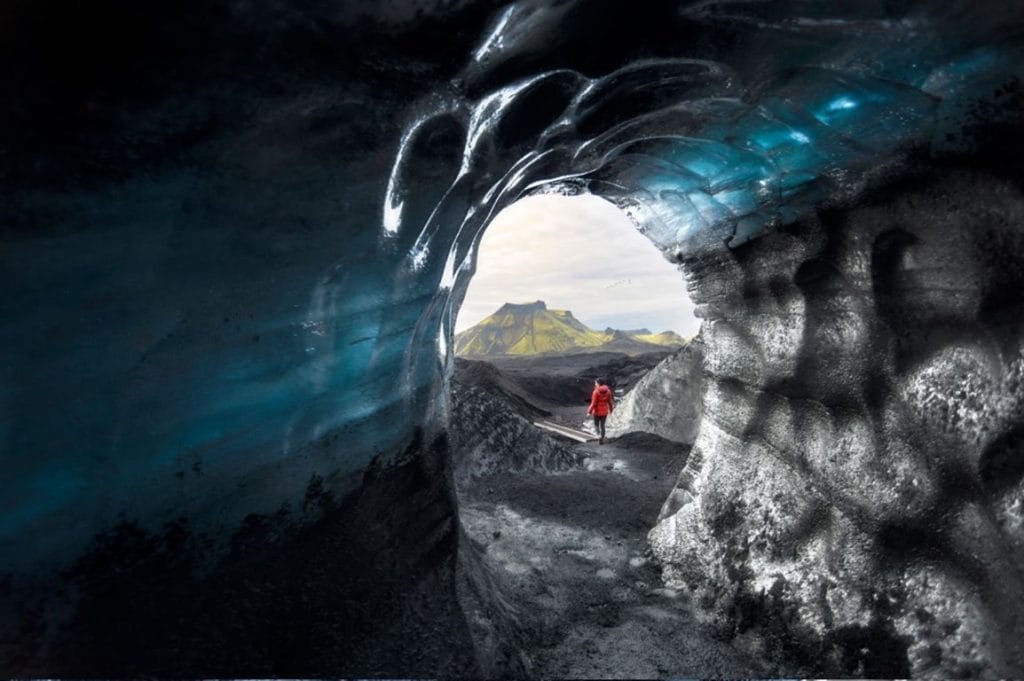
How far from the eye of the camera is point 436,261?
8.21 feet

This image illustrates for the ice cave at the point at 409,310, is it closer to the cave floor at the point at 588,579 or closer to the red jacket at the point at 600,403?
the cave floor at the point at 588,579

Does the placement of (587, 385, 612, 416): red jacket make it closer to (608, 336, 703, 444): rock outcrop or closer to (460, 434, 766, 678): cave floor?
(608, 336, 703, 444): rock outcrop

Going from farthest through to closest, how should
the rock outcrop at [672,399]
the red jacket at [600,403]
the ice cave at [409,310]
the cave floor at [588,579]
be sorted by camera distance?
the red jacket at [600,403]
the rock outcrop at [672,399]
the cave floor at [588,579]
the ice cave at [409,310]

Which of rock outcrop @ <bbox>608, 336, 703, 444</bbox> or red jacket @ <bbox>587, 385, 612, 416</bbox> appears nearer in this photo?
rock outcrop @ <bbox>608, 336, 703, 444</bbox>

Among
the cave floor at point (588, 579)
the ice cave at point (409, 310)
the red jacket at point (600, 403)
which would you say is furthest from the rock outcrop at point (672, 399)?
the ice cave at point (409, 310)

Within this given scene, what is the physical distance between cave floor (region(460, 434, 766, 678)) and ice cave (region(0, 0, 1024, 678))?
150 mm

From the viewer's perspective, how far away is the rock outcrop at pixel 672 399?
25.7 feet

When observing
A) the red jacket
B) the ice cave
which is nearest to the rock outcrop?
the red jacket

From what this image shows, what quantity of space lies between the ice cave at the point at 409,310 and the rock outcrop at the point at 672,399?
477cm

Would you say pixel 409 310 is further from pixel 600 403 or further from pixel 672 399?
pixel 672 399

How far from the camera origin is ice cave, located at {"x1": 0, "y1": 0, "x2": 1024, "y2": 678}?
4.51ft

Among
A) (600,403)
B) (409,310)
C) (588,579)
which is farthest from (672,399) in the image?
(409,310)

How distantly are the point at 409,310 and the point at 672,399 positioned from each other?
6.70 metres

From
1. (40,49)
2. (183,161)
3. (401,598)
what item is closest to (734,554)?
(401,598)
